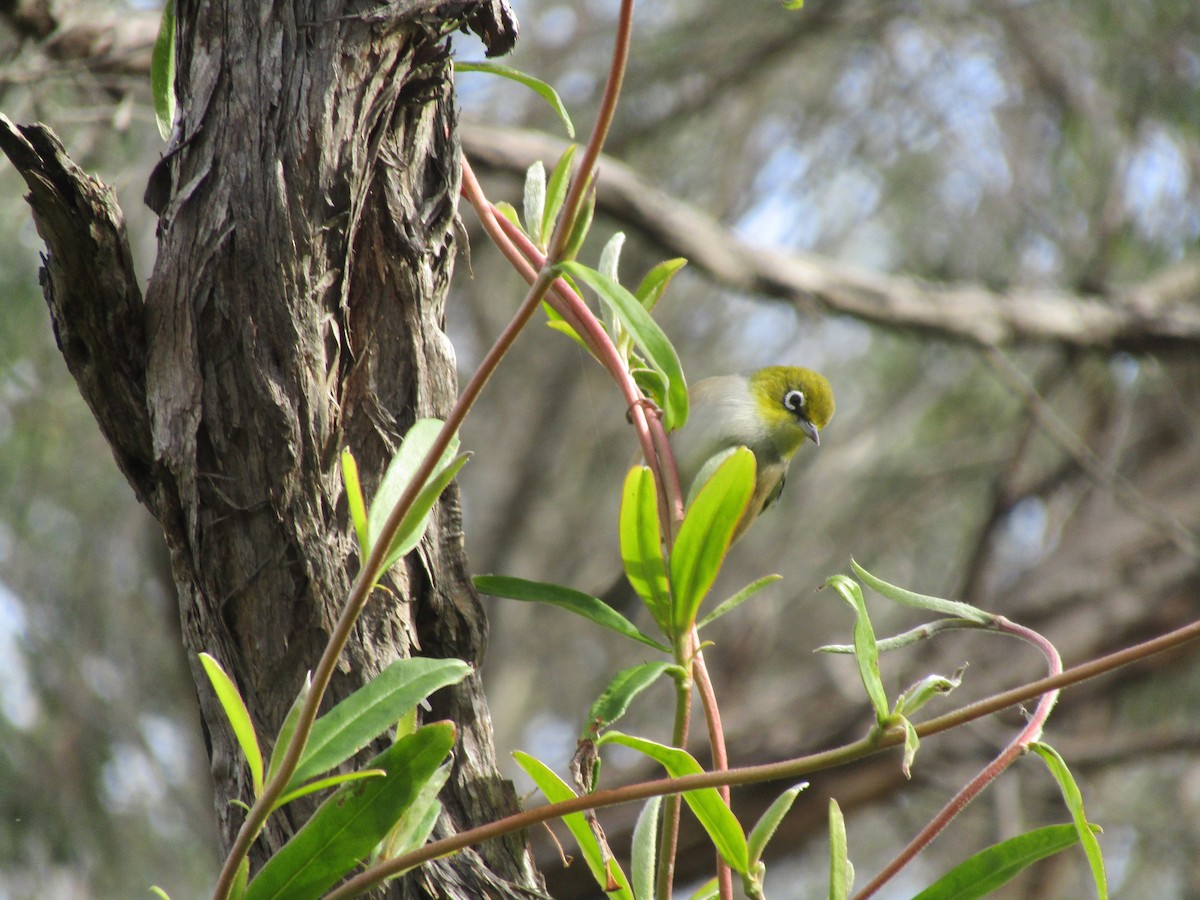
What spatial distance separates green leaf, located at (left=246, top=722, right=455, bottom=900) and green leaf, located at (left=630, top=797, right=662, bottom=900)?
357 mm

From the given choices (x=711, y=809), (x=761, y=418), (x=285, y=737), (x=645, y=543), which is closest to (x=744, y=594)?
(x=645, y=543)

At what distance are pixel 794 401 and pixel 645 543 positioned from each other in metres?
2.74

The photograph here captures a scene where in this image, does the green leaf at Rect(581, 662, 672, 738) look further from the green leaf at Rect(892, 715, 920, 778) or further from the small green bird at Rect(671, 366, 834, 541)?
the small green bird at Rect(671, 366, 834, 541)

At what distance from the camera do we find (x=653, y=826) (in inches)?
58.4

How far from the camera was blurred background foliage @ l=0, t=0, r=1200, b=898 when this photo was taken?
6.30 meters

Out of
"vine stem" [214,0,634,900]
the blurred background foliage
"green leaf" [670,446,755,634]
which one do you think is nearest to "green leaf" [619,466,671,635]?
"green leaf" [670,446,755,634]

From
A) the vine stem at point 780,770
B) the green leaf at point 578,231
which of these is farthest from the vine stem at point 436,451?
the vine stem at point 780,770

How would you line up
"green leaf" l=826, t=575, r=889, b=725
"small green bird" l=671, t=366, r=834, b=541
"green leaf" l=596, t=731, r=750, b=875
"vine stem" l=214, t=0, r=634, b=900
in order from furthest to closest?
1. "small green bird" l=671, t=366, r=834, b=541
2. "green leaf" l=596, t=731, r=750, b=875
3. "green leaf" l=826, t=575, r=889, b=725
4. "vine stem" l=214, t=0, r=634, b=900

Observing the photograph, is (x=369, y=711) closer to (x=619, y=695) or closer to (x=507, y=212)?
(x=619, y=695)

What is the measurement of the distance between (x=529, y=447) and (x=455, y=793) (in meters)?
6.47

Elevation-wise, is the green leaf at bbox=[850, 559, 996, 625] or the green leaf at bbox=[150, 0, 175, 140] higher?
the green leaf at bbox=[150, 0, 175, 140]

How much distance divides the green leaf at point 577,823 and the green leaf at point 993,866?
36cm

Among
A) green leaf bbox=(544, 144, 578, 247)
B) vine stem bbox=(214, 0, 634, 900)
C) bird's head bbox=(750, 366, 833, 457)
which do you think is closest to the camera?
vine stem bbox=(214, 0, 634, 900)

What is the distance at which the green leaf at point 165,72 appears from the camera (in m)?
1.46
